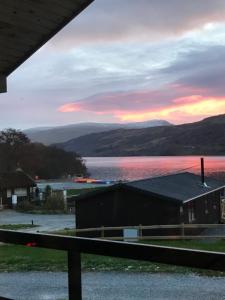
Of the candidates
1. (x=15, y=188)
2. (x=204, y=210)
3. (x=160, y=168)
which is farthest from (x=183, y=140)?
(x=204, y=210)

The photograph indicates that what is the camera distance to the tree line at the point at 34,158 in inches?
4003

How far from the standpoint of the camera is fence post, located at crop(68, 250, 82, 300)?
3.67 meters

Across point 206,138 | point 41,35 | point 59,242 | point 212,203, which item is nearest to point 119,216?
point 212,203

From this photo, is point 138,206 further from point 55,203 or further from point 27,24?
point 55,203

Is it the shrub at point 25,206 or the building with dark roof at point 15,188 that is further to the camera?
the building with dark roof at point 15,188

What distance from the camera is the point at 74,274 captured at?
146 inches

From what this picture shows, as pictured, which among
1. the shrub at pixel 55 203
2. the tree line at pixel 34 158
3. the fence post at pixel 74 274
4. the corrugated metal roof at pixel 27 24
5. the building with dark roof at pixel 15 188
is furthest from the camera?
the tree line at pixel 34 158

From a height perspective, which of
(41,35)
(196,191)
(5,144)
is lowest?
(196,191)

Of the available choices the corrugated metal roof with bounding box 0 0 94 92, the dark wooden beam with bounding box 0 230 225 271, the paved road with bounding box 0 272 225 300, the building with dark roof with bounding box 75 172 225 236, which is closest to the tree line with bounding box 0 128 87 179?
the building with dark roof with bounding box 75 172 225 236

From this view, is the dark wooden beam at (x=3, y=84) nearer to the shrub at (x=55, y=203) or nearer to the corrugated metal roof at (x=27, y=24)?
the corrugated metal roof at (x=27, y=24)

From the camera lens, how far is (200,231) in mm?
30031

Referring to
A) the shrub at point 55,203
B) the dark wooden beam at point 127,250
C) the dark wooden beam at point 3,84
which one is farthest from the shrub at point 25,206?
the dark wooden beam at point 127,250

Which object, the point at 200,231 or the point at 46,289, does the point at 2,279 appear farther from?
the point at 200,231

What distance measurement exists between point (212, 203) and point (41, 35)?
101 ft
